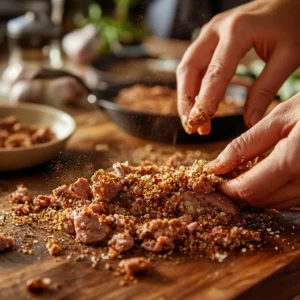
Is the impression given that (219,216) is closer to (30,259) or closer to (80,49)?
(30,259)

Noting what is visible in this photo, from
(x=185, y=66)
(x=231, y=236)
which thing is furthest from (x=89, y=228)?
(x=185, y=66)

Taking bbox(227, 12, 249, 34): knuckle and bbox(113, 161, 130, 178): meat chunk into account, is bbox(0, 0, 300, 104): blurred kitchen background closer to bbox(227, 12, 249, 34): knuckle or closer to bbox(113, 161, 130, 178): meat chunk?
bbox(227, 12, 249, 34): knuckle

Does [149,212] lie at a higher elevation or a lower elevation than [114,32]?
higher

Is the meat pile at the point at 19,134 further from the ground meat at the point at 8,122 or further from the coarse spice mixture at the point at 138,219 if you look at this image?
the coarse spice mixture at the point at 138,219

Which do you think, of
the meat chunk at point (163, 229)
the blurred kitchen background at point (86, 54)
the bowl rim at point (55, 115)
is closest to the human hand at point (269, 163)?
the meat chunk at point (163, 229)

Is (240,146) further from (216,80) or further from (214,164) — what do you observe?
(216,80)

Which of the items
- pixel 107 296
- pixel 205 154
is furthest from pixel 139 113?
pixel 107 296

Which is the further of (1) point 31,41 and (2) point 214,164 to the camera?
(1) point 31,41
